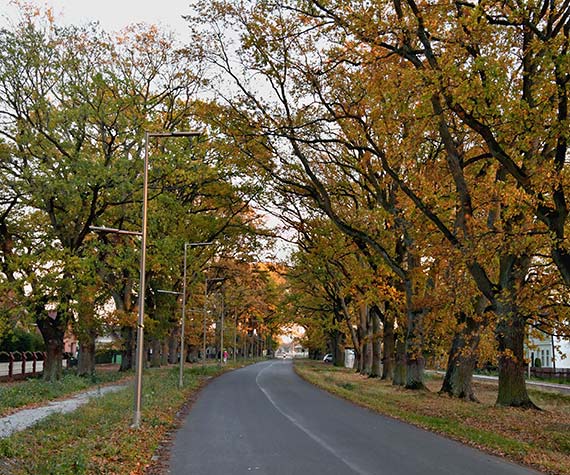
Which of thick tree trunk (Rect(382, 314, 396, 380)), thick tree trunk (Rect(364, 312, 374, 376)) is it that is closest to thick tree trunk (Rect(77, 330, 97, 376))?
thick tree trunk (Rect(382, 314, 396, 380))

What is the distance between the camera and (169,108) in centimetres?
3350

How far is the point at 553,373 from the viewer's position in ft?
191

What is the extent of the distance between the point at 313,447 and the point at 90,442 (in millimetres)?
4247

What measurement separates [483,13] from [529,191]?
3991 mm

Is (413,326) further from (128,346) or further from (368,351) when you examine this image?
(368,351)

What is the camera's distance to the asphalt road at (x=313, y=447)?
411 inches

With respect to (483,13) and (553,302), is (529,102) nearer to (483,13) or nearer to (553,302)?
(483,13)

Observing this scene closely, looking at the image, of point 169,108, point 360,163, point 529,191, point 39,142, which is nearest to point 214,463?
point 529,191

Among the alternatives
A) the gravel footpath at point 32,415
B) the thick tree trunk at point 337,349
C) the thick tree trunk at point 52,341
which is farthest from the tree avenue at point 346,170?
the thick tree trunk at point 337,349

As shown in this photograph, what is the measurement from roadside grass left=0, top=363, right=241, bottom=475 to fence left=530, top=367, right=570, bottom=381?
4648 cm

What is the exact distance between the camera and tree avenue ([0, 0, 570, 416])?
1473cm

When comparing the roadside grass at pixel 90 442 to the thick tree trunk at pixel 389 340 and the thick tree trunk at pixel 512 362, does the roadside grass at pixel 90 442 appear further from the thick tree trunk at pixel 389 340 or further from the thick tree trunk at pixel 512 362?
the thick tree trunk at pixel 389 340

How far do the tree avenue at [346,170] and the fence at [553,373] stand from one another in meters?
23.1

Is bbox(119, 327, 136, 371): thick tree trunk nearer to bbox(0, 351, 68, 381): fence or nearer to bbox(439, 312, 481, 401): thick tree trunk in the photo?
bbox(0, 351, 68, 381): fence
